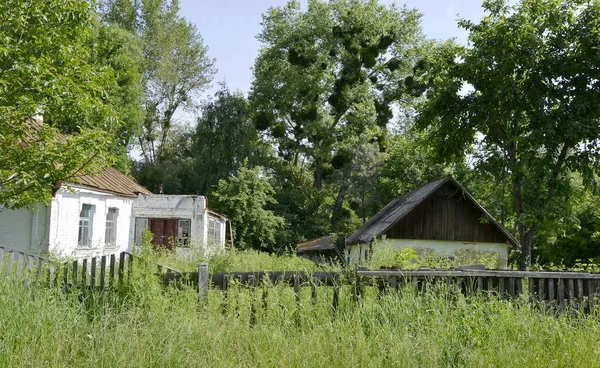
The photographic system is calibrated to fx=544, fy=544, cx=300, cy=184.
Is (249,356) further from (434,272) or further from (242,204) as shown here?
(242,204)

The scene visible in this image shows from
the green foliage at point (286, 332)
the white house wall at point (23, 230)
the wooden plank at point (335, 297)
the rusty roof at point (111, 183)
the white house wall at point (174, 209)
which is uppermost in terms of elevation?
the rusty roof at point (111, 183)

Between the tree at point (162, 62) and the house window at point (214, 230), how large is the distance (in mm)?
16009

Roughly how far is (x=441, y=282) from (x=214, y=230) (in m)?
21.7

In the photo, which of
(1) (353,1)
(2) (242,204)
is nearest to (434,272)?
(2) (242,204)

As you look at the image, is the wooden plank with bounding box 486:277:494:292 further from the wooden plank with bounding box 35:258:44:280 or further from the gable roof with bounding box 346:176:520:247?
the gable roof with bounding box 346:176:520:247

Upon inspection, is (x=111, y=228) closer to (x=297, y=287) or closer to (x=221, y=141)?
(x=297, y=287)

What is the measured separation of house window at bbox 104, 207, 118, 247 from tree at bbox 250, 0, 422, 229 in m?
21.1

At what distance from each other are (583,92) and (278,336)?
16.1m

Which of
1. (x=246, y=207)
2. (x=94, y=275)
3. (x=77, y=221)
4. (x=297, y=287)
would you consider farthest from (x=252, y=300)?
(x=246, y=207)

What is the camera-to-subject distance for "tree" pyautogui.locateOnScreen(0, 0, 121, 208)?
9.13 meters

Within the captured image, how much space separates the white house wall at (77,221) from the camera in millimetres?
16414

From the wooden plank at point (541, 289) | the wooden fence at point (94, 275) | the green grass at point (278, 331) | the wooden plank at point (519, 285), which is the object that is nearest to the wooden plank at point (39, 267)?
the wooden fence at point (94, 275)

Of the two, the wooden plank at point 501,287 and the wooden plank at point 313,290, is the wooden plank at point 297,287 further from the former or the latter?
the wooden plank at point 501,287

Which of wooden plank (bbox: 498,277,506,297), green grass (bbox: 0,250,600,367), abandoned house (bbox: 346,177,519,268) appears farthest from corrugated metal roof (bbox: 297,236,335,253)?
green grass (bbox: 0,250,600,367)
